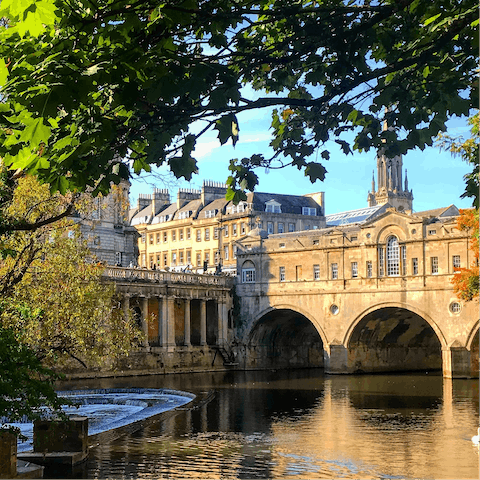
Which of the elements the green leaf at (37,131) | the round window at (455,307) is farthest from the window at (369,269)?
the green leaf at (37,131)

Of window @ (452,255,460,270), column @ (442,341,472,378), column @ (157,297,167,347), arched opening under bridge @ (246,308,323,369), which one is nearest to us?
column @ (442,341,472,378)

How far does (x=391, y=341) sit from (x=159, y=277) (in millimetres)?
17730

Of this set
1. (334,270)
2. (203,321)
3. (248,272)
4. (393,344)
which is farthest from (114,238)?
(393,344)

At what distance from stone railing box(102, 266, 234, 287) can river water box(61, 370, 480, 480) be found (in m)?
9.30

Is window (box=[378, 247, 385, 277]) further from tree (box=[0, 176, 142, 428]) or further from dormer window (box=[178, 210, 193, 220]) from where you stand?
dormer window (box=[178, 210, 193, 220])

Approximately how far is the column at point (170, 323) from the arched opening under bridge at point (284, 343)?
24.2 feet

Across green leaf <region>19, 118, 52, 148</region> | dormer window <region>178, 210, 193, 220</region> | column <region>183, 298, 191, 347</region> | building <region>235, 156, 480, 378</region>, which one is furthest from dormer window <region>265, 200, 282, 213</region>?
green leaf <region>19, 118, 52, 148</region>

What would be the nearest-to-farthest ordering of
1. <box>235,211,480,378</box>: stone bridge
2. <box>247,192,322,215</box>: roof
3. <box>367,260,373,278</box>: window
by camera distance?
A: <box>235,211,480,378</box>: stone bridge
<box>367,260,373,278</box>: window
<box>247,192,322,215</box>: roof

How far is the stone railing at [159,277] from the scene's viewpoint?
52.8 m

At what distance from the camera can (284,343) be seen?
64.3 meters

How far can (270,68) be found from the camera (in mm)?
10719

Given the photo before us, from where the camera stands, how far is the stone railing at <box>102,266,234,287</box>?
52756 mm

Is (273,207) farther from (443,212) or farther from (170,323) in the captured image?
(170,323)

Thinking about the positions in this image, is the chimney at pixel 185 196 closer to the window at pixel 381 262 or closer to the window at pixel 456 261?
the window at pixel 381 262
